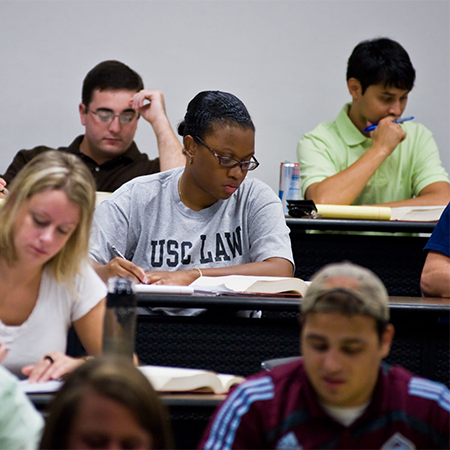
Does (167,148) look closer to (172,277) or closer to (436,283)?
(172,277)

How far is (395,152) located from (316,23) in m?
1.09

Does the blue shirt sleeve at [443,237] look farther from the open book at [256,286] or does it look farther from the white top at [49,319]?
the white top at [49,319]

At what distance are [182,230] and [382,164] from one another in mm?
1339

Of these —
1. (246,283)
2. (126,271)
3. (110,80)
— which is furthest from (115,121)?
(246,283)

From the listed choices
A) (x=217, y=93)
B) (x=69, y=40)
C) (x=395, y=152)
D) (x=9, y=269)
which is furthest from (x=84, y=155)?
(x=9, y=269)

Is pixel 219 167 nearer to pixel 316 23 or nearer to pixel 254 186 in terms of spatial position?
pixel 254 186

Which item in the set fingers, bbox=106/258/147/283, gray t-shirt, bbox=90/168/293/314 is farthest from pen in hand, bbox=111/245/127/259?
fingers, bbox=106/258/147/283

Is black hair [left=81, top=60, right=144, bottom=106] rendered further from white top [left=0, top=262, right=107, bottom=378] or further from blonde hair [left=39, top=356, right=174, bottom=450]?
blonde hair [left=39, top=356, right=174, bottom=450]

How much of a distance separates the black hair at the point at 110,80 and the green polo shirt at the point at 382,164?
2.76ft

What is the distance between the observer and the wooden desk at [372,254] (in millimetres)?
2740

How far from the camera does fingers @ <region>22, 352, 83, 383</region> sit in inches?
54.2

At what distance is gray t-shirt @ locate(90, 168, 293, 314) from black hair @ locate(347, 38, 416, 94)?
1.12m

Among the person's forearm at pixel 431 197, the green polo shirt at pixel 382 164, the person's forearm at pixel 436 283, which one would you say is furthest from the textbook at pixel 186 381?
the green polo shirt at pixel 382 164

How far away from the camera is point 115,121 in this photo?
3197 mm
